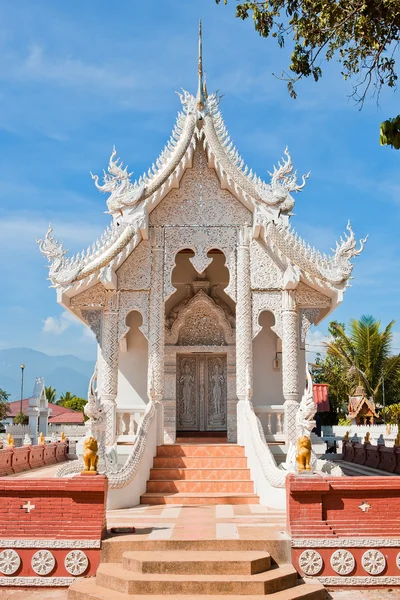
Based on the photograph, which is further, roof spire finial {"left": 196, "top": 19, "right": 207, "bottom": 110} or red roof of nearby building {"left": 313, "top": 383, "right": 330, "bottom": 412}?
red roof of nearby building {"left": 313, "top": 383, "right": 330, "bottom": 412}

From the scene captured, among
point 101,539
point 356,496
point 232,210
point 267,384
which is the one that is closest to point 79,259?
point 232,210

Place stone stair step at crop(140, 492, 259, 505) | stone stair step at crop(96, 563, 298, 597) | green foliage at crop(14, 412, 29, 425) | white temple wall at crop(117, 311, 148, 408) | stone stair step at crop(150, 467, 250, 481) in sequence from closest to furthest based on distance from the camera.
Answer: stone stair step at crop(96, 563, 298, 597), stone stair step at crop(140, 492, 259, 505), stone stair step at crop(150, 467, 250, 481), white temple wall at crop(117, 311, 148, 408), green foliage at crop(14, 412, 29, 425)

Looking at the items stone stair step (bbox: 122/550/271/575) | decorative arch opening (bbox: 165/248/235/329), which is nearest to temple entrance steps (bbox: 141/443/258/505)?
stone stair step (bbox: 122/550/271/575)

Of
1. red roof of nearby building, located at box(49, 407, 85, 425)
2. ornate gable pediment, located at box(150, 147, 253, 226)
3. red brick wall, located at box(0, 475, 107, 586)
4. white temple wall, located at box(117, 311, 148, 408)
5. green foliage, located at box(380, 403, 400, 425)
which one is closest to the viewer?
red brick wall, located at box(0, 475, 107, 586)

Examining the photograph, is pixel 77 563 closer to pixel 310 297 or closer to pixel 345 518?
pixel 345 518

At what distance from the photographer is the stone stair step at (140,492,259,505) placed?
815 centimetres

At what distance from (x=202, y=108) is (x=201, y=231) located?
2.03 metres

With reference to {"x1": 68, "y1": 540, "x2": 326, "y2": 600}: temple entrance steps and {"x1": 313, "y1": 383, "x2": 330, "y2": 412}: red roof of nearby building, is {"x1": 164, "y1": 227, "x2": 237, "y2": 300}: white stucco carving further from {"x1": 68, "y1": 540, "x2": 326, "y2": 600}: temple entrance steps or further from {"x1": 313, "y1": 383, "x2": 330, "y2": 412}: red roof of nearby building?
{"x1": 313, "y1": 383, "x2": 330, "y2": 412}: red roof of nearby building

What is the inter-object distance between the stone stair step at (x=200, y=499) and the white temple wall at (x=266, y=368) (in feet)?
9.19

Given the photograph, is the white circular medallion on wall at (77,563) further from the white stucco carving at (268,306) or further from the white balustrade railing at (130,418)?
the white stucco carving at (268,306)

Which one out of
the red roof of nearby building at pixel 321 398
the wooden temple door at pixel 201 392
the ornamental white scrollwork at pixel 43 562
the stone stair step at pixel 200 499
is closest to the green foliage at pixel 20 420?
the red roof of nearby building at pixel 321 398

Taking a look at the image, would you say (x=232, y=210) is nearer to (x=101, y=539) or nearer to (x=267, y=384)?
(x=267, y=384)

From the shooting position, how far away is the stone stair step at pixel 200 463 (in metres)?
9.08

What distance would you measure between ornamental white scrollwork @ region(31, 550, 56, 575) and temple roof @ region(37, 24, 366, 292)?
477cm
